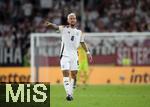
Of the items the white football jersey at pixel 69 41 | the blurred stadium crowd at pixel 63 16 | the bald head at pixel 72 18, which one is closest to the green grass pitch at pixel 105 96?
the white football jersey at pixel 69 41

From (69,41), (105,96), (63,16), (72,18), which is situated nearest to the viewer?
(72,18)

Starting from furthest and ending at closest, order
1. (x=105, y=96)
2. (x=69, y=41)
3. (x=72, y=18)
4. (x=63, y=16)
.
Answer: (x=63, y=16) → (x=105, y=96) → (x=69, y=41) → (x=72, y=18)

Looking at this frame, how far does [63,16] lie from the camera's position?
33.5 meters

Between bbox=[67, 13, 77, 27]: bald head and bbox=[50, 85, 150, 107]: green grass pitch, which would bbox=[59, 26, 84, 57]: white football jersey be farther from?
bbox=[50, 85, 150, 107]: green grass pitch

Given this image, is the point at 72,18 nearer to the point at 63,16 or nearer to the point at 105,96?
the point at 105,96

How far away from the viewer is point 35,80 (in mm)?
28688

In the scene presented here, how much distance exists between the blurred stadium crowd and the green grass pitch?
5.74 m

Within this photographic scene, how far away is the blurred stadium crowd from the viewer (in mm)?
32531

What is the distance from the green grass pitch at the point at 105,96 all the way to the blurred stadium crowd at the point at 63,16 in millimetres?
5742

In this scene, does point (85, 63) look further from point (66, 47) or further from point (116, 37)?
point (66, 47)

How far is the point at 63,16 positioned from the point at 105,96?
11.7m

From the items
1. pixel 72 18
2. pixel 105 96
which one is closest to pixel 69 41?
pixel 72 18

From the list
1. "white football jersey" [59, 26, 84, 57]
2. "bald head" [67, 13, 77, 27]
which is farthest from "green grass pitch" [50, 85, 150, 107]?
"bald head" [67, 13, 77, 27]

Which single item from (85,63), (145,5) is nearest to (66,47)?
(85,63)
